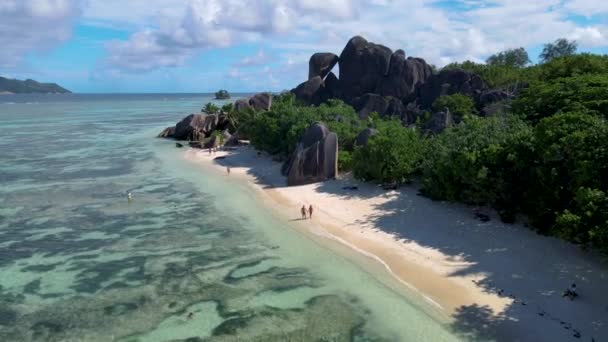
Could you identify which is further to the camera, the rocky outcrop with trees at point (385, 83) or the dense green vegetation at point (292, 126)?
the rocky outcrop with trees at point (385, 83)

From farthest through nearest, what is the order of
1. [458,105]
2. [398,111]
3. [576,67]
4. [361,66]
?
[361,66] → [398,111] → [458,105] → [576,67]

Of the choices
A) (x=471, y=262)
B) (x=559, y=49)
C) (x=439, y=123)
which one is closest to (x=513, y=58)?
(x=559, y=49)

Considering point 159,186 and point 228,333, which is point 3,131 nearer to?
point 159,186

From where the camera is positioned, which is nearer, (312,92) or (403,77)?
(403,77)

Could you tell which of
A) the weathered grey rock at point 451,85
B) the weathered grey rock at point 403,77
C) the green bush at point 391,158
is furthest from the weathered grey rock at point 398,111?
the green bush at point 391,158

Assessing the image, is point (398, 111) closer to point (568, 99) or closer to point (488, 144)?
point (568, 99)

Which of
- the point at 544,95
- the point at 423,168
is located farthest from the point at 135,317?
the point at 544,95

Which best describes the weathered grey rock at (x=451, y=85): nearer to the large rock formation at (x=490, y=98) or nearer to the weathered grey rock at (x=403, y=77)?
the large rock formation at (x=490, y=98)
